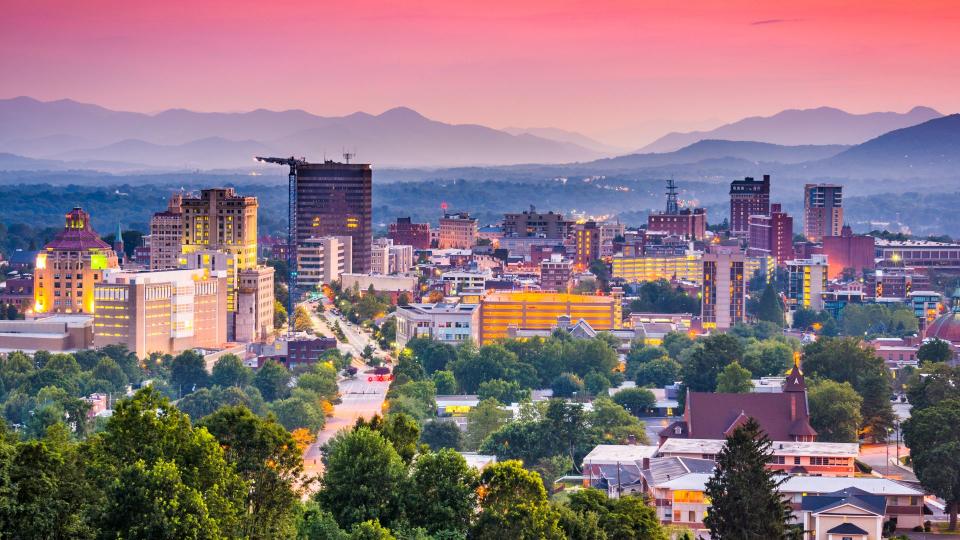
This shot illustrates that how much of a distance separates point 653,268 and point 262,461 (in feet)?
326

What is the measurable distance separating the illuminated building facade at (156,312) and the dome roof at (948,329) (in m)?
32.1

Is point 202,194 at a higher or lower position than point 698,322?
higher

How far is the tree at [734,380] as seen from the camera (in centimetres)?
6188

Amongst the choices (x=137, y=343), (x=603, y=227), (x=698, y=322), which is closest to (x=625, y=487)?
(x=137, y=343)

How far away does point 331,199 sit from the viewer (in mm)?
130625

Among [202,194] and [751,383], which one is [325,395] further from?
[202,194]

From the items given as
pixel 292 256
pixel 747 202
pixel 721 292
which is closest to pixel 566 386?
pixel 721 292

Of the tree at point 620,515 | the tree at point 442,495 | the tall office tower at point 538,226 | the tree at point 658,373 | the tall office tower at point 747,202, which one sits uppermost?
the tall office tower at point 747,202

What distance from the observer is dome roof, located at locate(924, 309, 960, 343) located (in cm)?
8156

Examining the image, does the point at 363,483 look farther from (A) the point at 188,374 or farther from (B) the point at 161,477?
(A) the point at 188,374

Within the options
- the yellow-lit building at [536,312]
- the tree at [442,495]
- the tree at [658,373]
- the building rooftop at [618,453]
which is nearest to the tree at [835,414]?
the building rooftop at [618,453]

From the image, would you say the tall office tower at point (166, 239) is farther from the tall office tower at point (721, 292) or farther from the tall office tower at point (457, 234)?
the tall office tower at point (457, 234)

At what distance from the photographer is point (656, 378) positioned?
72.9 metres

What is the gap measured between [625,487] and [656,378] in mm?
26758
